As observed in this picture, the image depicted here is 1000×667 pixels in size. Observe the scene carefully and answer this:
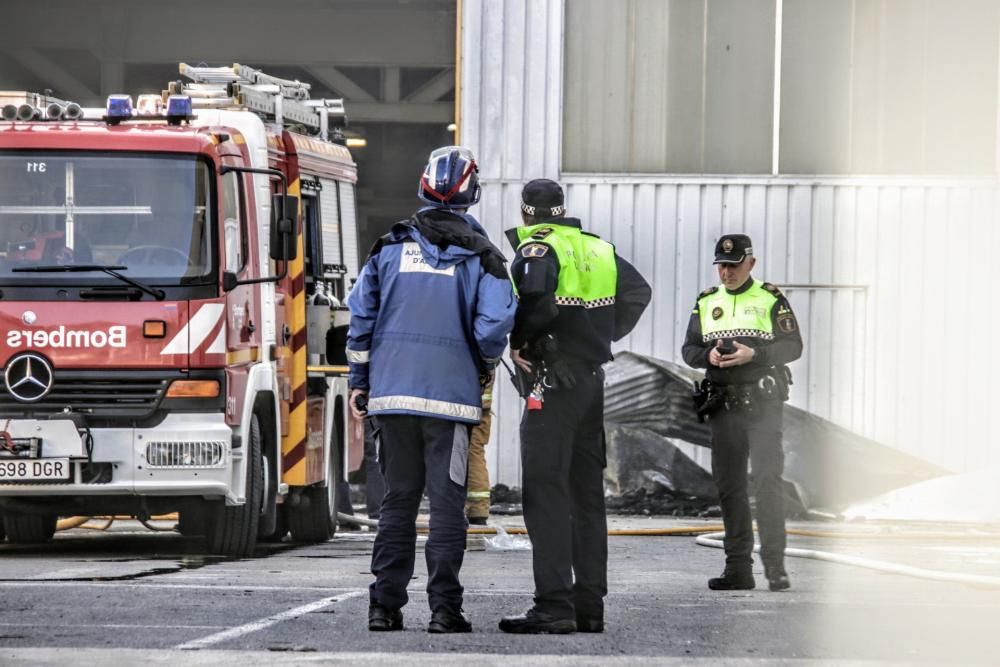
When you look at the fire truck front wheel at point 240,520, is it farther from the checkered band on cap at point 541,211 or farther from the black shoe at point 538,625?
the black shoe at point 538,625

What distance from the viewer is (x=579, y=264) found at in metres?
7.88

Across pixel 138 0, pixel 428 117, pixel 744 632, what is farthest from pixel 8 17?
pixel 744 632

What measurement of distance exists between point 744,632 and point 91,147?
540 centimetres

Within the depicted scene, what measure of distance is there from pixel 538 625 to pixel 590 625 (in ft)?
0.88

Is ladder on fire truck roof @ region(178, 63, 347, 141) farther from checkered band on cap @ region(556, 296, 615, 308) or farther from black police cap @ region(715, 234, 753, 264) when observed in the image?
checkered band on cap @ region(556, 296, 615, 308)

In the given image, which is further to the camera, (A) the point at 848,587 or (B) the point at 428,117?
(B) the point at 428,117

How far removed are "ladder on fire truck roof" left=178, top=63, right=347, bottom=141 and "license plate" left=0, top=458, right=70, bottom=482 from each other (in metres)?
2.80

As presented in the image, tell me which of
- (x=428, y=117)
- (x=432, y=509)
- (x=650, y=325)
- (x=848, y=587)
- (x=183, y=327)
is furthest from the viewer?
(x=428, y=117)

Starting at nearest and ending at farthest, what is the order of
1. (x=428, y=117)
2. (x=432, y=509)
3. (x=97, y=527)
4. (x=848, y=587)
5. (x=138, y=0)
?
(x=432, y=509)
(x=848, y=587)
(x=97, y=527)
(x=138, y=0)
(x=428, y=117)

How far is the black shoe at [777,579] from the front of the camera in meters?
9.66

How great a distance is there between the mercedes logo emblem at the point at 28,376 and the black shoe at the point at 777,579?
13.4ft

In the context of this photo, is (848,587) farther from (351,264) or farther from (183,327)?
(351,264)

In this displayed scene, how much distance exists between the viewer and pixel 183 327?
35.5ft

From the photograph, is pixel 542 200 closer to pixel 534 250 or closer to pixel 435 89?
pixel 534 250
